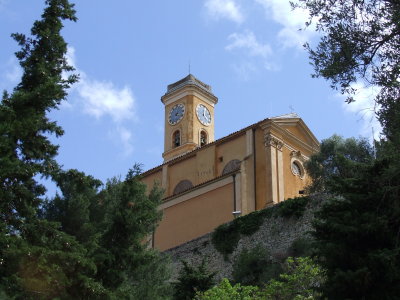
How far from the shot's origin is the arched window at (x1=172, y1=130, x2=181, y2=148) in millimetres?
45875

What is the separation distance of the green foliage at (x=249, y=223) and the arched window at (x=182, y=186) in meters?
10.3

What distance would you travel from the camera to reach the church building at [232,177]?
32.6 meters

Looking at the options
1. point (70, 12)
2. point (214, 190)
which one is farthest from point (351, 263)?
point (214, 190)

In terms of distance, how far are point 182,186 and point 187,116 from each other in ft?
30.4

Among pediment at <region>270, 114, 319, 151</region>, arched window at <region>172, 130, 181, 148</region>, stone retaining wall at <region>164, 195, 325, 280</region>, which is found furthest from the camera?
arched window at <region>172, 130, 181, 148</region>

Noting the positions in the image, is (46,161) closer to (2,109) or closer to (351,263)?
(2,109)

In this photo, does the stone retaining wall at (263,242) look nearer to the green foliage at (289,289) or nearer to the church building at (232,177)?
the church building at (232,177)

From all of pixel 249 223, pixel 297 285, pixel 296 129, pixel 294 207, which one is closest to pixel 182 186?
pixel 296 129

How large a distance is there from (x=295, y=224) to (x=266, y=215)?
1.51 meters

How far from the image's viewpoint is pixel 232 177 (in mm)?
32656

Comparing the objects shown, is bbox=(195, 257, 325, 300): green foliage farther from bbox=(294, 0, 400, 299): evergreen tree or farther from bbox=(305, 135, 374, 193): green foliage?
bbox=(305, 135, 374, 193): green foliage

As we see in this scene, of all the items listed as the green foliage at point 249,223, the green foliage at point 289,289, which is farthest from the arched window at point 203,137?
the green foliage at point 289,289

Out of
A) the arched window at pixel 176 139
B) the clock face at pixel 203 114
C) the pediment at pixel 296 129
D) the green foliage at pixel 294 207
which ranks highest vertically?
the clock face at pixel 203 114

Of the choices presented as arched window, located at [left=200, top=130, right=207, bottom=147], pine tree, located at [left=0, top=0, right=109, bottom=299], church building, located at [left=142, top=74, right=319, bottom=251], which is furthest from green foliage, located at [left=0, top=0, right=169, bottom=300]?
arched window, located at [left=200, top=130, right=207, bottom=147]
